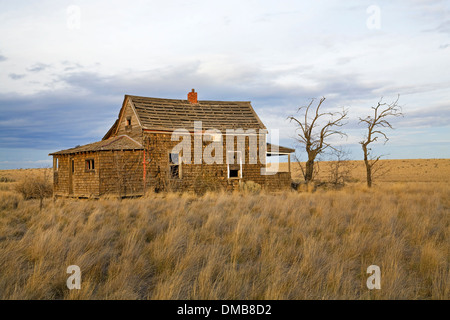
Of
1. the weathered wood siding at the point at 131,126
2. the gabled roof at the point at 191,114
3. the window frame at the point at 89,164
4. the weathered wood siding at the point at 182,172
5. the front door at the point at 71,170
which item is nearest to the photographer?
the window frame at the point at 89,164

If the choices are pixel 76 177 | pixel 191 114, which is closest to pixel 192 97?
pixel 191 114

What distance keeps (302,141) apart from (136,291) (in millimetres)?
19324

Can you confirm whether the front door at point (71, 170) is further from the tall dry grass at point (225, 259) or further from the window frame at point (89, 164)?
the tall dry grass at point (225, 259)

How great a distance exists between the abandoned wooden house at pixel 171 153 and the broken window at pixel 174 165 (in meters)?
0.06

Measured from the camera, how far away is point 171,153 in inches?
791

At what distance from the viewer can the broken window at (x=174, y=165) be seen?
19.9m

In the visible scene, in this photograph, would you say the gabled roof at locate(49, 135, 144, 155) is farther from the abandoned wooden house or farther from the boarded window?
the boarded window

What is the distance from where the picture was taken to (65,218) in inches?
359

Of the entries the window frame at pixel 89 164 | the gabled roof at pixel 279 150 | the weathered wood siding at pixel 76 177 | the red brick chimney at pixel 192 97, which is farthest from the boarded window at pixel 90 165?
the gabled roof at pixel 279 150

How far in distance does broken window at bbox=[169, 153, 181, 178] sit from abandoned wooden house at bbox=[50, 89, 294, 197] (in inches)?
2.2

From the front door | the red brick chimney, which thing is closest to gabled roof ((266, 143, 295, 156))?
the red brick chimney

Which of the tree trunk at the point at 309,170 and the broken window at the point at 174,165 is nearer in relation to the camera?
the broken window at the point at 174,165
